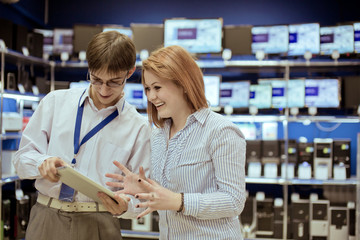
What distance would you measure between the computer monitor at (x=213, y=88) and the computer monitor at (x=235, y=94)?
2.7 inches

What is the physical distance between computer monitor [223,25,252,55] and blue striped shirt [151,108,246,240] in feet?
9.85

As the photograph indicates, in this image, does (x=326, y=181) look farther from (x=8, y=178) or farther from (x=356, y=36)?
(x=8, y=178)

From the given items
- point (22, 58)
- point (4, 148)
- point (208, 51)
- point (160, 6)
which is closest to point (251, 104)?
point (208, 51)

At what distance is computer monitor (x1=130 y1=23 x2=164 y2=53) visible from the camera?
425 cm

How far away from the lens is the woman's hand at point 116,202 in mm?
1240

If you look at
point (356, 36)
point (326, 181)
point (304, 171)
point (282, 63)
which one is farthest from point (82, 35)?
point (326, 181)

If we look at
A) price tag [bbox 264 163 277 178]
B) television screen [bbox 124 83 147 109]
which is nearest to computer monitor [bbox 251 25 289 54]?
price tag [bbox 264 163 277 178]

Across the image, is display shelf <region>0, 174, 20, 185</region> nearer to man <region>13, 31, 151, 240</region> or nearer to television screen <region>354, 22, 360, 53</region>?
man <region>13, 31, 151, 240</region>

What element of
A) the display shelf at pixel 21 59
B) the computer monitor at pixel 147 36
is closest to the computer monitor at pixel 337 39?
the computer monitor at pixel 147 36

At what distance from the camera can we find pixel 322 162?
13.0ft

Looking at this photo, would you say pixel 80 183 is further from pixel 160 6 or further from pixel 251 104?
pixel 160 6

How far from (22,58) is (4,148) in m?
1.06

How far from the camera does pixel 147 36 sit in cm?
427

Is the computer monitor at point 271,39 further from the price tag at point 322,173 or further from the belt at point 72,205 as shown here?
the belt at point 72,205
